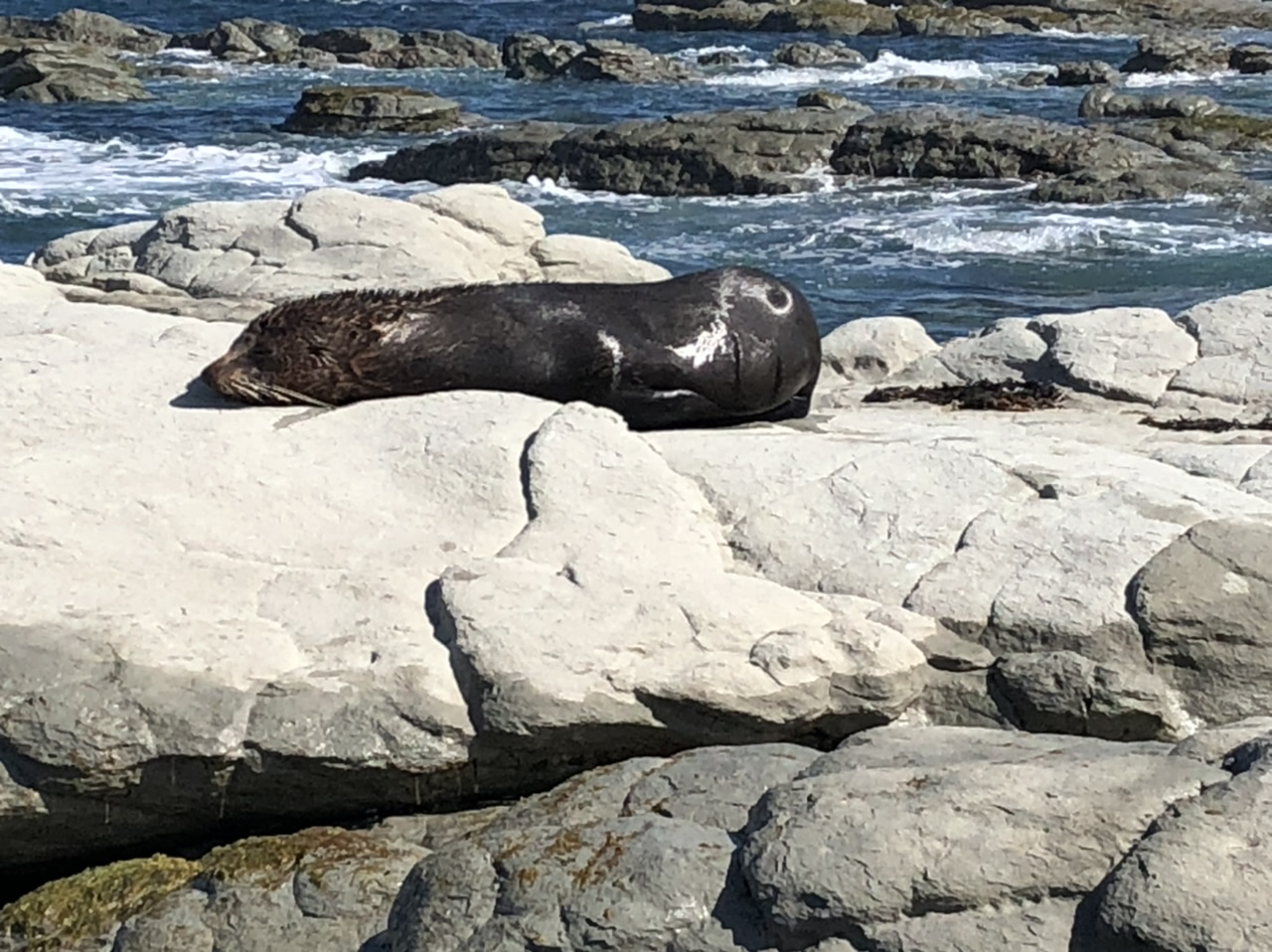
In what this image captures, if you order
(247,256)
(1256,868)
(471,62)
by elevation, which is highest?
(1256,868)

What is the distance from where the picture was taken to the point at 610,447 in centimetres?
752

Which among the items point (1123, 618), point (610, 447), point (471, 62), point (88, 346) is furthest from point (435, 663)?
point (471, 62)

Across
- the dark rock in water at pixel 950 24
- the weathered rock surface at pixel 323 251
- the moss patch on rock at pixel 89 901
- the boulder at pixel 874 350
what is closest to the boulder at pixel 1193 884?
the moss patch on rock at pixel 89 901

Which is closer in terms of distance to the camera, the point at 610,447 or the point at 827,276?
the point at 610,447

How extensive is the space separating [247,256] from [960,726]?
8.31 meters

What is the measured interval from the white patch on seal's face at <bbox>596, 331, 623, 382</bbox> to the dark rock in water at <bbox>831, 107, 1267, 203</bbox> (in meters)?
16.1

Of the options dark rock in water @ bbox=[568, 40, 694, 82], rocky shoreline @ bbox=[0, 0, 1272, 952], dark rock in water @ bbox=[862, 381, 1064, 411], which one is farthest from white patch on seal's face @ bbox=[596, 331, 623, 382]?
dark rock in water @ bbox=[568, 40, 694, 82]

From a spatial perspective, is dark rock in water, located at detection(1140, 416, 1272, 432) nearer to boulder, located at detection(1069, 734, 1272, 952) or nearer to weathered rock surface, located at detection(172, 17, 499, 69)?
boulder, located at detection(1069, 734, 1272, 952)

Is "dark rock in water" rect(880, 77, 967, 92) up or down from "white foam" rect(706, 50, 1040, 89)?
up

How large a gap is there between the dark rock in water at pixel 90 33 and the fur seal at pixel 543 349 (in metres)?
40.6

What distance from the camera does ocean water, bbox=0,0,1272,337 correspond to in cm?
1928

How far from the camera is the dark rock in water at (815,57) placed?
4512cm

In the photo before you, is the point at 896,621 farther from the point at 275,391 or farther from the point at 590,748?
the point at 275,391

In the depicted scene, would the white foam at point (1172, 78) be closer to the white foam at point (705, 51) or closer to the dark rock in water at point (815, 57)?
the dark rock in water at point (815, 57)
